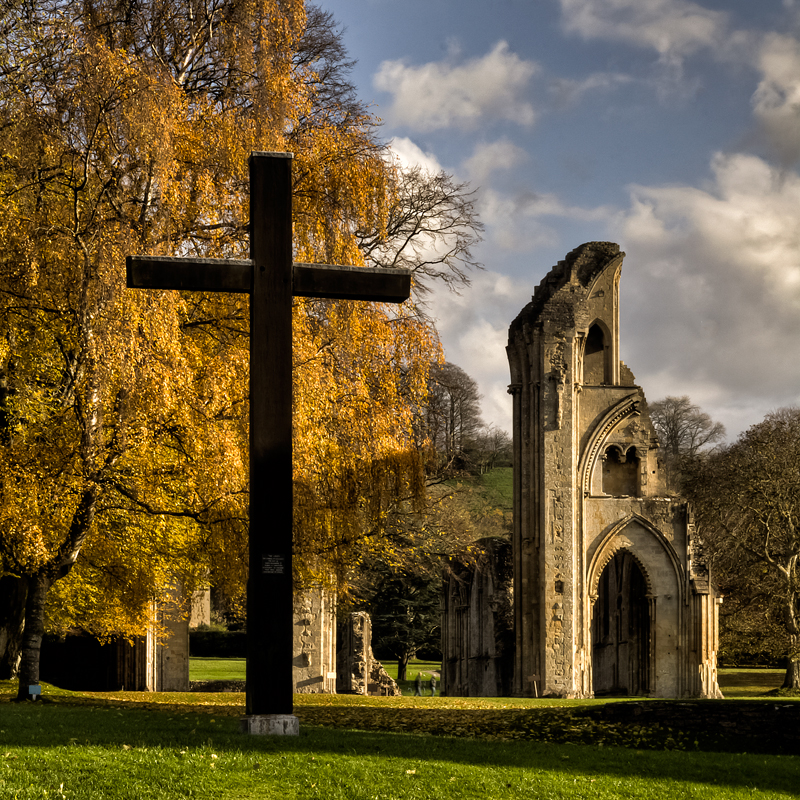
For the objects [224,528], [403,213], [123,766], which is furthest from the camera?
[403,213]

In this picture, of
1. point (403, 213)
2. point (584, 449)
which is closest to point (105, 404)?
point (403, 213)

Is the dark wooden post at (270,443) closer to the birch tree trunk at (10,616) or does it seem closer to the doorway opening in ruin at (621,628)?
the birch tree trunk at (10,616)

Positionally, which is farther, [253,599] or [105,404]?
[105,404]

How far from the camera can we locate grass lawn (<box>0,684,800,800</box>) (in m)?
6.05

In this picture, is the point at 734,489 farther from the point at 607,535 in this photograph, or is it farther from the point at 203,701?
the point at 203,701

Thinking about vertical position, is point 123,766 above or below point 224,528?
below

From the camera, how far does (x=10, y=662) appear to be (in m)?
18.1

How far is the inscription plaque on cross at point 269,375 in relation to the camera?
721 cm

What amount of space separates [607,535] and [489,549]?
154 inches

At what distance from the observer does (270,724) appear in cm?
720

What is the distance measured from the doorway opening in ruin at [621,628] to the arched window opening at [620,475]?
6.79 ft

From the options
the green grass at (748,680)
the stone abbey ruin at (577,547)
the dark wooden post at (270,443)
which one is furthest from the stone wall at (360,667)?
the dark wooden post at (270,443)

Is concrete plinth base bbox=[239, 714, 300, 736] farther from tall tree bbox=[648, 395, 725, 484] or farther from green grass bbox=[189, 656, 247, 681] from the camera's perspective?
tall tree bbox=[648, 395, 725, 484]

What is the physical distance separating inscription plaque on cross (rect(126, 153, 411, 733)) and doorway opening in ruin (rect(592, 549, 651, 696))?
89.3 ft
